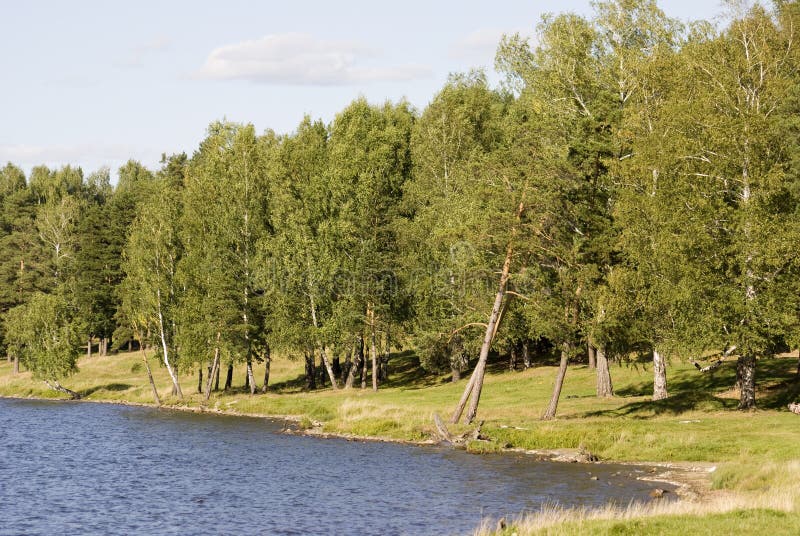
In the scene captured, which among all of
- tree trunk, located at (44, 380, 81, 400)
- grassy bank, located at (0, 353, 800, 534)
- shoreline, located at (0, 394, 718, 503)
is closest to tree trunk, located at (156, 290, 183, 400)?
grassy bank, located at (0, 353, 800, 534)

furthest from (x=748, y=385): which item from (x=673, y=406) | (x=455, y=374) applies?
(x=455, y=374)

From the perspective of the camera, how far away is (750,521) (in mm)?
25391

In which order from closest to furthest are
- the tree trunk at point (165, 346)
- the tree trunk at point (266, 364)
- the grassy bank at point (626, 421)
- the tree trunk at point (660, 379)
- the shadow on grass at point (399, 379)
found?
the grassy bank at point (626, 421) < the tree trunk at point (660, 379) < the tree trunk at point (165, 346) < the shadow on grass at point (399, 379) < the tree trunk at point (266, 364)

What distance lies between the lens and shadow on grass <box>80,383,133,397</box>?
327ft

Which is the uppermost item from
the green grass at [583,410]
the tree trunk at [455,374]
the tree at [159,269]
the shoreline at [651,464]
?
the tree at [159,269]

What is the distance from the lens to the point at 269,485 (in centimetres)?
4275

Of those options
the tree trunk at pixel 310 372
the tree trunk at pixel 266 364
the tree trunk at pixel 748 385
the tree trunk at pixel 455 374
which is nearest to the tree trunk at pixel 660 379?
the tree trunk at pixel 748 385

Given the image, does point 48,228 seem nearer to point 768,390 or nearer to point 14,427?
point 14,427

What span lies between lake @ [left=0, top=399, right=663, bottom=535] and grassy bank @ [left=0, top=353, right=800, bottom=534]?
301 centimetres

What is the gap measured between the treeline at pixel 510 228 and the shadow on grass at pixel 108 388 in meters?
4.53

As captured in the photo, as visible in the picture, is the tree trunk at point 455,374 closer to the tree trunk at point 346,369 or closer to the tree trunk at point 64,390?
the tree trunk at point 346,369

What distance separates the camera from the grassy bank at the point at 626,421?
28.4 meters

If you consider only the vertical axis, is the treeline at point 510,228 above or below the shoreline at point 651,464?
above

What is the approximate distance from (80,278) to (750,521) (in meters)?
112
